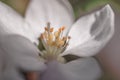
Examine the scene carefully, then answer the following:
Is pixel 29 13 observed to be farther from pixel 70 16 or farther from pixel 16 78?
pixel 16 78

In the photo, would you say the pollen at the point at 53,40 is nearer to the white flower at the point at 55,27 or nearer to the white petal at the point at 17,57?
the white flower at the point at 55,27

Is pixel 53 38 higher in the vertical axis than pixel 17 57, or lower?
higher

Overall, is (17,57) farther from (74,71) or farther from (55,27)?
(55,27)

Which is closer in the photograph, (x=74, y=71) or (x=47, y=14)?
(x=74, y=71)

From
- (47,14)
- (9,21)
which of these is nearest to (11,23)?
(9,21)

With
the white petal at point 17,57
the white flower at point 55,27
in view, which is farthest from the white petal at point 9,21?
the white petal at point 17,57

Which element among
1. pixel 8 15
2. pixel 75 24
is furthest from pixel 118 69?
pixel 8 15

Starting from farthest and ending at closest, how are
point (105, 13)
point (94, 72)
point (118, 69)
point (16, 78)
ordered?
point (118, 69), point (105, 13), point (94, 72), point (16, 78)

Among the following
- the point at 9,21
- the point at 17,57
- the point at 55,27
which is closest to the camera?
the point at 17,57
